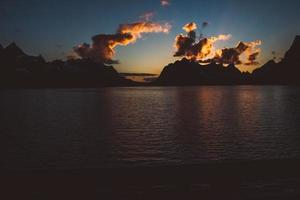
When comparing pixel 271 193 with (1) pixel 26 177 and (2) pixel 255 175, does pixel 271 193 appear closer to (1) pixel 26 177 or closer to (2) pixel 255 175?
→ (2) pixel 255 175

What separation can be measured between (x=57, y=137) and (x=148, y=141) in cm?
1323

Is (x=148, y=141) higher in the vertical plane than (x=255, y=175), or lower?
lower

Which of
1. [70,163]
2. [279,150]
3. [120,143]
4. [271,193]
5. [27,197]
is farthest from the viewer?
[120,143]

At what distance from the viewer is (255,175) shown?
480 inches

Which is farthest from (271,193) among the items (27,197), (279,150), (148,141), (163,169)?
(148,141)

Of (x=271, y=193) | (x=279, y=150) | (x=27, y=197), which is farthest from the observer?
(x=279, y=150)

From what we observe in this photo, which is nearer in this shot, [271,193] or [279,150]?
[271,193]

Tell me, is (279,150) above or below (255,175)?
below

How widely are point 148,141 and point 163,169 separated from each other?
29.8 metres

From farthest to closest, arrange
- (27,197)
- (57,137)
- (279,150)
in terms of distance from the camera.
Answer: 1. (57,137)
2. (279,150)
3. (27,197)

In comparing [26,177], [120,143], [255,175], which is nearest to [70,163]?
[120,143]

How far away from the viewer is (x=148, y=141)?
42.2 m

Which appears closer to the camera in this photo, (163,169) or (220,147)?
(163,169)

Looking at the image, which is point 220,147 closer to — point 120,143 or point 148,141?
point 148,141
